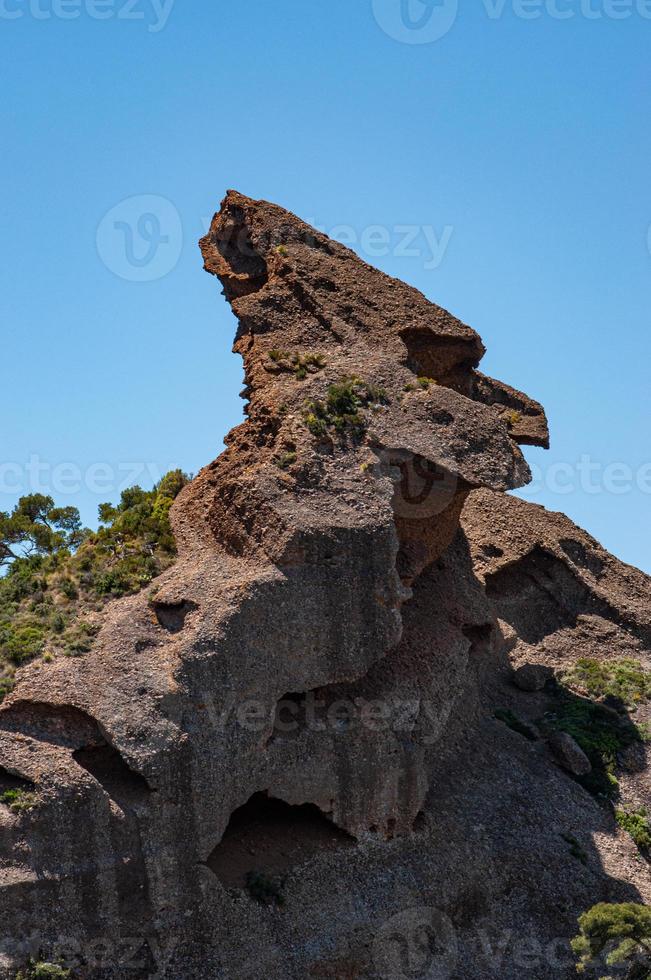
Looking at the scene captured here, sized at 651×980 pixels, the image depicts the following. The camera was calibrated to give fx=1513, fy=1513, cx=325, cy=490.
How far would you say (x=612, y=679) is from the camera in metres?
59.2

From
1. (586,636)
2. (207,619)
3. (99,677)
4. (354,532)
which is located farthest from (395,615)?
(586,636)

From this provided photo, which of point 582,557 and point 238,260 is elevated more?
point 238,260

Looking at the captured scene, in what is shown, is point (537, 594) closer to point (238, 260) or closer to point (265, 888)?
point (238, 260)

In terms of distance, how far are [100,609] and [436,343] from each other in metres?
15.5

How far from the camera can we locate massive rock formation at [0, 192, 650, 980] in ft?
132

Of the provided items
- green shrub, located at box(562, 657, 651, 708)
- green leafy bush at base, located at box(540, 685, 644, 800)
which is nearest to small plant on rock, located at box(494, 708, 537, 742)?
green leafy bush at base, located at box(540, 685, 644, 800)

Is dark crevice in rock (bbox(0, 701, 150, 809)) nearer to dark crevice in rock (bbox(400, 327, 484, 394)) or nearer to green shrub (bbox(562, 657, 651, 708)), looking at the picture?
dark crevice in rock (bbox(400, 327, 484, 394))

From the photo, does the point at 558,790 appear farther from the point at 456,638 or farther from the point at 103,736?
the point at 103,736

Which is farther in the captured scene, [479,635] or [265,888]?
[479,635]

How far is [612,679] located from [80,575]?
2327 cm

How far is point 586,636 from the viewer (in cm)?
6166

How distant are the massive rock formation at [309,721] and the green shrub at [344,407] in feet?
0.26

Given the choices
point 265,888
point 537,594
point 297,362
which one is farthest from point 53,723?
point 537,594

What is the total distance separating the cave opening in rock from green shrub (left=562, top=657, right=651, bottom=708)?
16.5m
